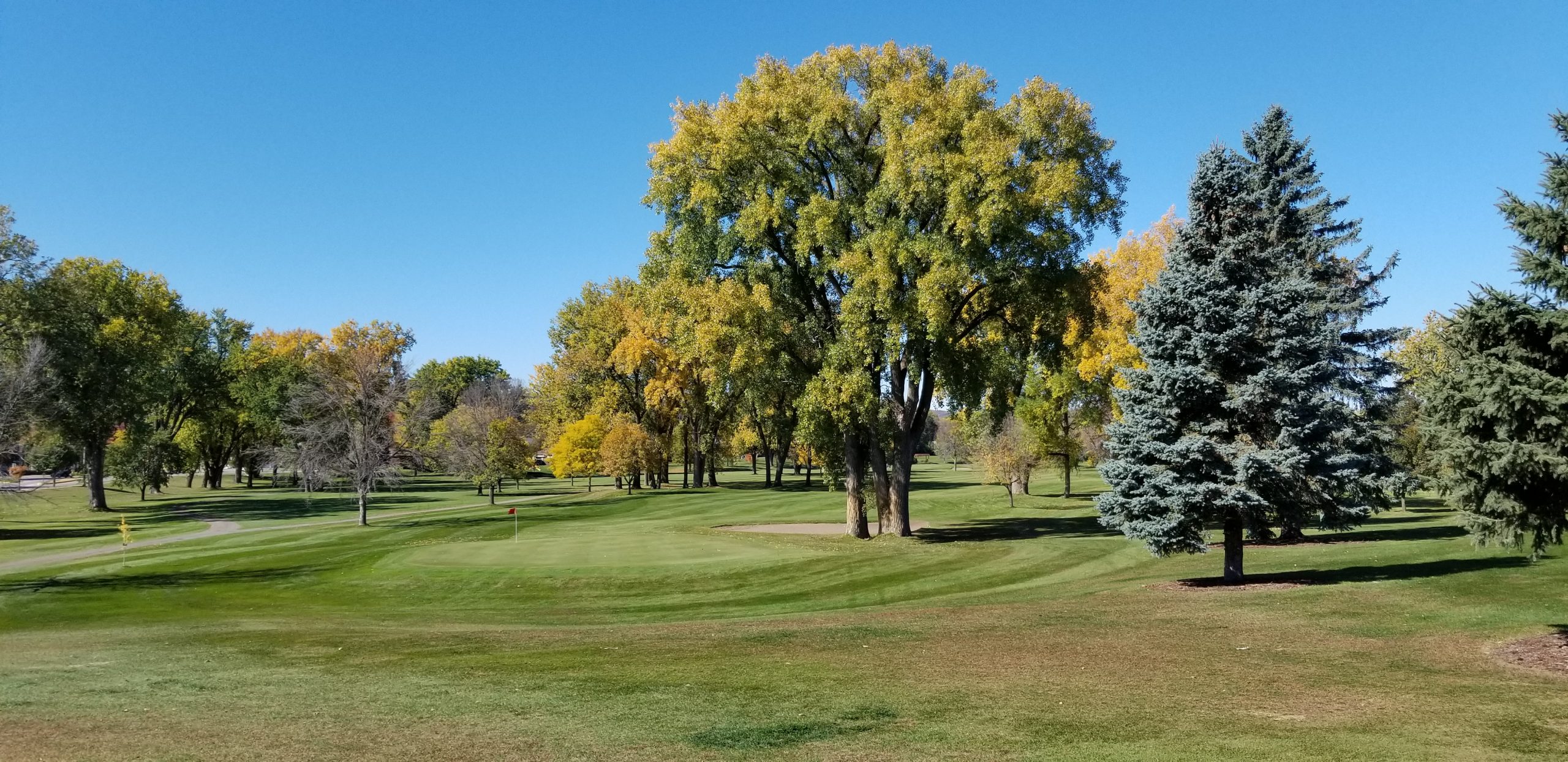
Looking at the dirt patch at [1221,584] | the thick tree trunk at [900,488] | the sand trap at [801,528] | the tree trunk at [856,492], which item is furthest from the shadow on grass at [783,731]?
the sand trap at [801,528]

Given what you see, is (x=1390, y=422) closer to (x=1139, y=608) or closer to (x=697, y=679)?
(x=1139, y=608)

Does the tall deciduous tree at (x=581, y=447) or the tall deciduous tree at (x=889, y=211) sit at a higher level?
the tall deciduous tree at (x=889, y=211)

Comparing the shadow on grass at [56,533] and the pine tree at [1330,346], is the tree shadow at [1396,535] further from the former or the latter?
the shadow on grass at [56,533]

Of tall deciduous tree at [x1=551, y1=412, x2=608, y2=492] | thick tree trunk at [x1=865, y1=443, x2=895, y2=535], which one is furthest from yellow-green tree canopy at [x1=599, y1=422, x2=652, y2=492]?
thick tree trunk at [x1=865, y1=443, x2=895, y2=535]

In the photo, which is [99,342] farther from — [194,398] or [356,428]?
[194,398]

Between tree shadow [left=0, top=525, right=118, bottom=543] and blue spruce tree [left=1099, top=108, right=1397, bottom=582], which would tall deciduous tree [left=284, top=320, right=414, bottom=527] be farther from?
blue spruce tree [left=1099, top=108, right=1397, bottom=582]

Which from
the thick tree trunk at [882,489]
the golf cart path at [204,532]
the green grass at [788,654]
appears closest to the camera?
the green grass at [788,654]

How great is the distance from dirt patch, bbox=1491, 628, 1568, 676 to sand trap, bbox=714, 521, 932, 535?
22.9 metres

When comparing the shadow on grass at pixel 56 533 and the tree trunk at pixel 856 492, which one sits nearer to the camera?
the tree trunk at pixel 856 492

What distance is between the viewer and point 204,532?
44.3 meters

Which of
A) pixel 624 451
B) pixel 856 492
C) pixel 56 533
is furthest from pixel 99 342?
pixel 856 492

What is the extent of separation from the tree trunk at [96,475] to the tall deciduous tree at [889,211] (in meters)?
49.3

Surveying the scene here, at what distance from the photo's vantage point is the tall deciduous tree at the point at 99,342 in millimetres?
46906

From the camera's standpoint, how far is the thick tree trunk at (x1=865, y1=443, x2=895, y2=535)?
111 feet
